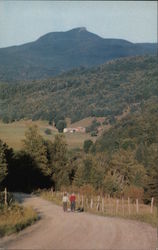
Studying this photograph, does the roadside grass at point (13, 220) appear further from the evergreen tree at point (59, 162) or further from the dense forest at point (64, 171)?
the evergreen tree at point (59, 162)

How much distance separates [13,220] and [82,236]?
8.84 feet

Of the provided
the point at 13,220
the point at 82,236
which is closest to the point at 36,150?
the point at 13,220

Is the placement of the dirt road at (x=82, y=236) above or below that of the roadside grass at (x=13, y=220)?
below

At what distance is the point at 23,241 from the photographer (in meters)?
13.7

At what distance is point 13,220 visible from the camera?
1695 centimetres

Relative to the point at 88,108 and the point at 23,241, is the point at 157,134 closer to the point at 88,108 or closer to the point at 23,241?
the point at 88,108

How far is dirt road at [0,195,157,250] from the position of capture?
44.4ft

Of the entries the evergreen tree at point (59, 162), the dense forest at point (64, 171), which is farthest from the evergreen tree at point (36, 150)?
the evergreen tree at point (59, 162)

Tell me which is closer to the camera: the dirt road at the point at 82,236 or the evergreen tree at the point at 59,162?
the dirt road at the point at 82,236

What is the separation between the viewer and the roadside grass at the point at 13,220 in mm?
14989

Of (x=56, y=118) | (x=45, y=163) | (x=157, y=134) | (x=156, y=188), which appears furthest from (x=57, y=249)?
(x=56, y=118)

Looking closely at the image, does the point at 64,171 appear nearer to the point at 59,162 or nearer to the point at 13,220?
the point at 59,162

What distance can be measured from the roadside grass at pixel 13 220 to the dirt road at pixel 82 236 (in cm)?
23

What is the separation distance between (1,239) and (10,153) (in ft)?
134
